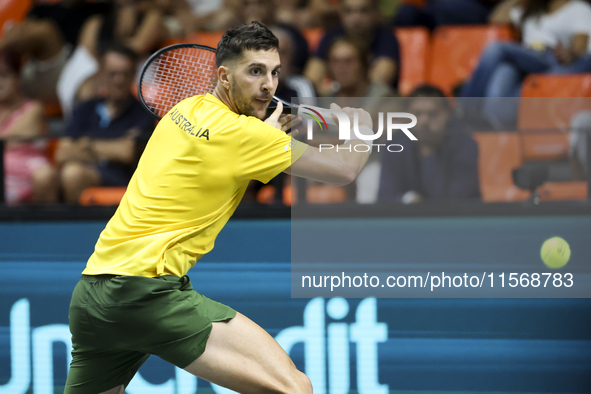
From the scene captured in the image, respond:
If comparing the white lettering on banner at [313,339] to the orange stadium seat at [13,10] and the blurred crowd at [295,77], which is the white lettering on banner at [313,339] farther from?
the orange stadium seat at [13,10]

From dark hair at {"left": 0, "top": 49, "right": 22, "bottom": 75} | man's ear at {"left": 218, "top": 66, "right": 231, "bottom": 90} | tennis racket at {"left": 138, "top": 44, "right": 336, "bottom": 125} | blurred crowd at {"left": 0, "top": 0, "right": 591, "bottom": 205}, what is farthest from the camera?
dark hair at {"left": 0, "top": 49, "right": 22, "bottom": 75}

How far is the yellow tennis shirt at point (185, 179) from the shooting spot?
2.10 metres

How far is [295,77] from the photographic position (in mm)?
4133

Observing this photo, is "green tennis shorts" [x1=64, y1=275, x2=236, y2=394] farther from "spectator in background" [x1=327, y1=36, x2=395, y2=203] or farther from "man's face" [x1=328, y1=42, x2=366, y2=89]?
"man's face" [x1=328, y1=42, x2=366, y2=89]

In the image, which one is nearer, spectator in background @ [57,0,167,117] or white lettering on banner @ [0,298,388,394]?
white lettering on banner @ [0,298,388,394]

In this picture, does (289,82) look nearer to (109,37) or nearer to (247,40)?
(109,37)

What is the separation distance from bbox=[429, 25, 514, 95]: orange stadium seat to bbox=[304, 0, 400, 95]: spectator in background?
50cm

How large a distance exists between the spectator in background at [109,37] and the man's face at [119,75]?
0.60 metres

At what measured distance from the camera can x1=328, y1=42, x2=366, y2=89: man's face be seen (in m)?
3.96

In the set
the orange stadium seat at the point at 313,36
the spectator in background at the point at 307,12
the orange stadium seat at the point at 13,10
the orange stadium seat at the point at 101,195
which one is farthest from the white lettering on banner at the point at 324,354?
→ the orange stadium seat at the point at 13,10

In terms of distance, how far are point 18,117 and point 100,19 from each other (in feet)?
4.37

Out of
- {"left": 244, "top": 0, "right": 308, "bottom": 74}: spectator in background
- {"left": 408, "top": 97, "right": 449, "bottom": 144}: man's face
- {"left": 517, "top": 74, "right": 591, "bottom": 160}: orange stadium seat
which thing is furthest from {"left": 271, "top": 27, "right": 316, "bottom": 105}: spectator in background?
{"left": 517, "top": 74, "right": 591, "bottom": 160}: orange stadium seat

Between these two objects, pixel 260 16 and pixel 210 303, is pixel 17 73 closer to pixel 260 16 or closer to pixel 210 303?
pixel 260 16

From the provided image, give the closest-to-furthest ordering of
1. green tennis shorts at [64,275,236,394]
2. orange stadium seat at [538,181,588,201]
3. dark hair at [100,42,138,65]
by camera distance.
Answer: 1. green tennis shorts at [64,275,236,394]
2. orange stadium seat at [538,181,588,201]
3. dark hair at [100,42,138,65]
